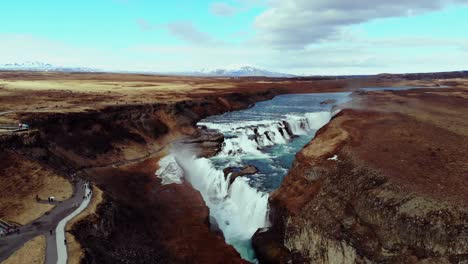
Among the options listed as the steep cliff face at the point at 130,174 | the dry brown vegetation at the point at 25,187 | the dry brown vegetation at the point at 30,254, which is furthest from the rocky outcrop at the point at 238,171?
the dry brown vegetation at the point at 30,254

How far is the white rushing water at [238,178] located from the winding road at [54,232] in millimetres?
13032

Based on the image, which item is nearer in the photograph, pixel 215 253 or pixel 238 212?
pixel 215 253

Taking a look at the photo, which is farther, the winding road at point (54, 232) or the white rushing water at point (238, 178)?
the white rushing water at point (238, 178)

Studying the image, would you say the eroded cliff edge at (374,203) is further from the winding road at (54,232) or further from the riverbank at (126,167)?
the winding road at (54,232)

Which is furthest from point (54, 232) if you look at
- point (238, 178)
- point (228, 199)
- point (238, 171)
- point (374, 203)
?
point (374, 203)

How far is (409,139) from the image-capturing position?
3997cm

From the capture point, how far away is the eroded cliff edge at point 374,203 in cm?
2250

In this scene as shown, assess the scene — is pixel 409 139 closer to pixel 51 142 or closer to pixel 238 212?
pixel 238 212

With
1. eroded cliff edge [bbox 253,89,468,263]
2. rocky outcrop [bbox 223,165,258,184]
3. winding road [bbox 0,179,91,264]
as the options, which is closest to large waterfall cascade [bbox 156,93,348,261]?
rocky outcrop [bbox 223,165,258,184]

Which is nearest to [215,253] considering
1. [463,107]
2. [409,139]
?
[409,139]

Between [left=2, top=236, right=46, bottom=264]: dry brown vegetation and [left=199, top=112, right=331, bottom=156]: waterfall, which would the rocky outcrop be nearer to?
[left=199, top=112, right=331, bottom=156]: waterfall

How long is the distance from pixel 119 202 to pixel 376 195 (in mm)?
22427

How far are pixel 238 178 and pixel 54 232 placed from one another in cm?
1915

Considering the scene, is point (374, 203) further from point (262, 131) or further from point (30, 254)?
point (262, 131)
